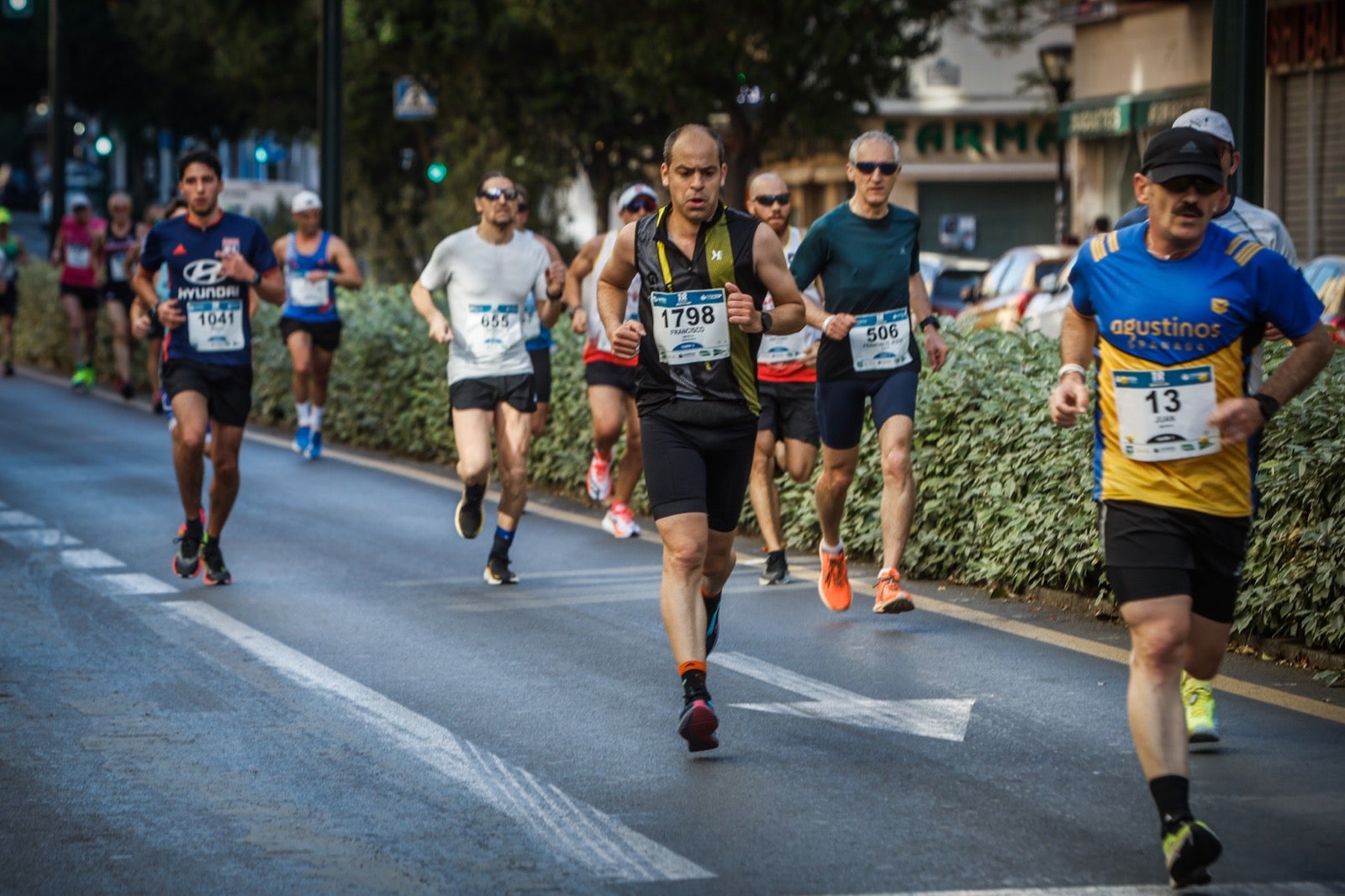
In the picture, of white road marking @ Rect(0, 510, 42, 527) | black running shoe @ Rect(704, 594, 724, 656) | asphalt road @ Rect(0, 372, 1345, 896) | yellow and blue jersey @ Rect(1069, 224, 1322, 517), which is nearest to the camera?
asphalt road @ Rect(0, 372, 1345, 896)

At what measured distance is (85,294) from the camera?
24.4 m

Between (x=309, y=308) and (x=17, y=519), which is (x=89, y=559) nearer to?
(x=17, y=519)

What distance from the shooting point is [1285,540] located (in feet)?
27.7

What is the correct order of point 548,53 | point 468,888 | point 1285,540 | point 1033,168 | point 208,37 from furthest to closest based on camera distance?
1. point 1033,168
2. point 208,37
3. point 548,53
4. point 1285,540
5. point 468,888

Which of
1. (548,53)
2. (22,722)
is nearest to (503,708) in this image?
(22,722)

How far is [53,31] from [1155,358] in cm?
2886

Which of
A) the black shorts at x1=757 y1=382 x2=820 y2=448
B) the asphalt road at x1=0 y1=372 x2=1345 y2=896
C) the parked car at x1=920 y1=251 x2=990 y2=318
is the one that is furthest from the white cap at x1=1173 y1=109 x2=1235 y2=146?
the parked car at x1=920 y1=251 x2=990 y2=318

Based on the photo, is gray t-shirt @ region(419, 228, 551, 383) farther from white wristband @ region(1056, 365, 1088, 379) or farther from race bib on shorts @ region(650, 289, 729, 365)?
white wristband @ region(1056, 365, 1088, 379)

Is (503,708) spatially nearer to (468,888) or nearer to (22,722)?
(22,722)

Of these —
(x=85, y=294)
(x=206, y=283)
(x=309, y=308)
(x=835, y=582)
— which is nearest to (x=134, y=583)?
(x=206, y=283)

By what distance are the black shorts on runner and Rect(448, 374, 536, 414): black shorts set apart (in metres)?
1.80

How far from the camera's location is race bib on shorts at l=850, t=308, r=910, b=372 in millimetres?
9523

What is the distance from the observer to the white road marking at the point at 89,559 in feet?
36.8

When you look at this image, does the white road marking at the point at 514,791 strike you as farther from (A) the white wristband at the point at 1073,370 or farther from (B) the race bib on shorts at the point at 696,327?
(A) the white wristband at the point at 1073,370
